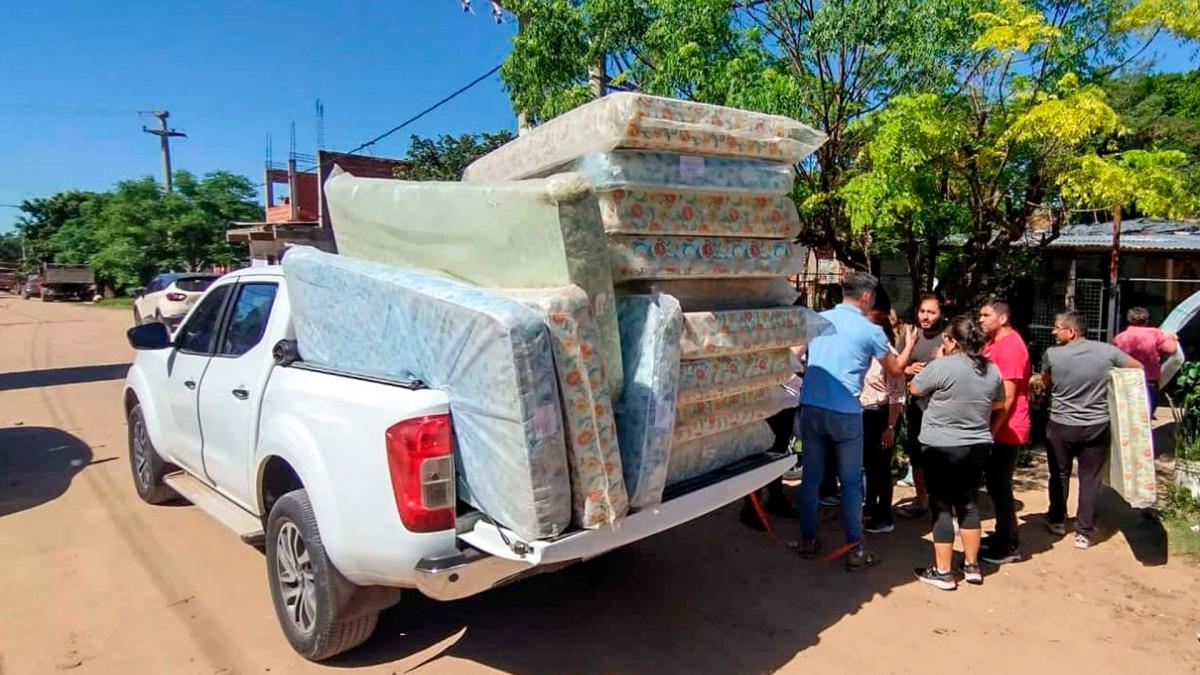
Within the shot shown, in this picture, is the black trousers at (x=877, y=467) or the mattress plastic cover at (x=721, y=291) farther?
the black trousers at (x=877, y=467)

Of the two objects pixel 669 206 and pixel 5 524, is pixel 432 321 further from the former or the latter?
pixel 5 524

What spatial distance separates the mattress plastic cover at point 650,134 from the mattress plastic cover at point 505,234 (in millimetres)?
399

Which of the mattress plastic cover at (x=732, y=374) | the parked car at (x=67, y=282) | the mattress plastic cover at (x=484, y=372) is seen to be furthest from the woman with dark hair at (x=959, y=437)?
the parked car at (x=67, y=282)

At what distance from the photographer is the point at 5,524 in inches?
195

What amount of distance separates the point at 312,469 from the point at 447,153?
59.7 feet

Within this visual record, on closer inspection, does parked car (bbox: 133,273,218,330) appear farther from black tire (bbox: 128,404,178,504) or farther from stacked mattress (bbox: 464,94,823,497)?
stacked mattress (bbox: 464,94,823,497)

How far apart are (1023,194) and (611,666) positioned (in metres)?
6.69

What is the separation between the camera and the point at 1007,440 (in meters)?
4.38

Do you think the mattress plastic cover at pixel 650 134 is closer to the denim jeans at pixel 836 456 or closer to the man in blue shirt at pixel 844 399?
the man in blue shirt at pixel 844 399

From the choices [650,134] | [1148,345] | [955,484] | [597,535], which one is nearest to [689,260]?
[650,134]

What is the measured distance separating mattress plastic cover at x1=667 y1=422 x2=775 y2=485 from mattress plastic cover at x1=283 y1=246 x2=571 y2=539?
2.55 ft

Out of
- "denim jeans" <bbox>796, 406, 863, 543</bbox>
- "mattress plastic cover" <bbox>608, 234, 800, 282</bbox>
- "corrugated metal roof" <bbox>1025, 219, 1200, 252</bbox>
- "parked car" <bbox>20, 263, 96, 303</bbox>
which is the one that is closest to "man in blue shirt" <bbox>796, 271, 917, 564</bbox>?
"denim jeans" <bbox>796, 406, 863, 543</bbox>

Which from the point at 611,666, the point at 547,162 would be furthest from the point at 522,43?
the point at 611,666

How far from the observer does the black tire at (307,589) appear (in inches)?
118
